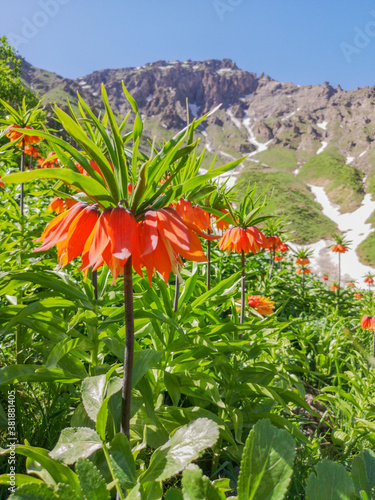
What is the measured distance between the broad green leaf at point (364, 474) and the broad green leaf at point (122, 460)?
458 mm

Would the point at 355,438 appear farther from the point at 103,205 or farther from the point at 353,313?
the point at 353,313

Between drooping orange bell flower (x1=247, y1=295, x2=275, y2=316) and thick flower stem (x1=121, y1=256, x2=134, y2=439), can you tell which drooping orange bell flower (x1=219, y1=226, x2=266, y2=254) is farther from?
thick flower stem (x1=121, y1=256, x2=134, y2=439)

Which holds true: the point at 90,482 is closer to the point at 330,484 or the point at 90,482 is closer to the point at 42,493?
the point at 42,493

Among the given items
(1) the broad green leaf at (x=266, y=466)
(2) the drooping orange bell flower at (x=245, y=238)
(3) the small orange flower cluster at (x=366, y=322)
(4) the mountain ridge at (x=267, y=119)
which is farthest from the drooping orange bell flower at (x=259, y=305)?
(4) the mountain ridge at (x=267, y=119)

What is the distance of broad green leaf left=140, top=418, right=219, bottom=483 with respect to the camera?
24.9 inches

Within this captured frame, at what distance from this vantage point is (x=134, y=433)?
1.32 m

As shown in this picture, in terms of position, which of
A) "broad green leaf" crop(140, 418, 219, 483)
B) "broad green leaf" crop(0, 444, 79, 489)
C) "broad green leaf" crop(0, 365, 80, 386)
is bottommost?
"broad green leaf" crop(0, 444, 79, 489)

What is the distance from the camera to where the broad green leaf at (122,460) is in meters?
0.69

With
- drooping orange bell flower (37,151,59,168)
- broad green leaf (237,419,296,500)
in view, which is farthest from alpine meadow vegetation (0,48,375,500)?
drooping orange bell flower (37,151,59,168)

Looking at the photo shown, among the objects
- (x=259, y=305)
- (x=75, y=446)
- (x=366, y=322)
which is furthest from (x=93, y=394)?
(x=366, y=322)

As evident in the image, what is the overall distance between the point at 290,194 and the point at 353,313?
189 feet

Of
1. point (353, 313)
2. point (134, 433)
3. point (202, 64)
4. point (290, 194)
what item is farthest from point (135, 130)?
point (202, 64)

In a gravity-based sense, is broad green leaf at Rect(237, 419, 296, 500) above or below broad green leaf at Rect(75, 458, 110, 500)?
above

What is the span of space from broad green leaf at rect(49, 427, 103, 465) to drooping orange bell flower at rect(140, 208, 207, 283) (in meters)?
0.40
